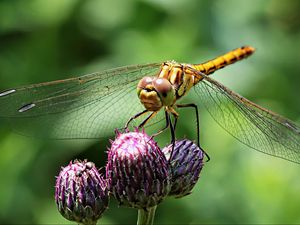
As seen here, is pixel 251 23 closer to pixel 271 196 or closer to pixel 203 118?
pixel 203 118

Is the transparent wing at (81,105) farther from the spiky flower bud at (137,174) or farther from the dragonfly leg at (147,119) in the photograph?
the spiky flower bud at (137,174)

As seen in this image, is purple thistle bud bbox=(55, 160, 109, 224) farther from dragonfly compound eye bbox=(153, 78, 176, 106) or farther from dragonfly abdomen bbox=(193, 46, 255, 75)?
dragonfly abdomen bbox=(193, 46, 255, 75)

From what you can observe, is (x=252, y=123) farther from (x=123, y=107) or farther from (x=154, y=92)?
(x=123, y=107)

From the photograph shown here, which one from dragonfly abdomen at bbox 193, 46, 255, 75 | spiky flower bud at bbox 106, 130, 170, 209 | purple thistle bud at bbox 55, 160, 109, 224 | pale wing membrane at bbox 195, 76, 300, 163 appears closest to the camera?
spiky flower bud at bbox 106, 130, 170, 209

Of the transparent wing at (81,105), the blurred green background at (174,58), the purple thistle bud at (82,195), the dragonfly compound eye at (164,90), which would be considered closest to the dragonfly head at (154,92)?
the dragonfly compound eye at (164,90)

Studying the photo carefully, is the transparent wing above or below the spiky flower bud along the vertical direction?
above

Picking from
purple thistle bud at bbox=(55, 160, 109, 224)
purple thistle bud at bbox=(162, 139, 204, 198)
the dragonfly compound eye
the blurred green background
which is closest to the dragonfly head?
the dragonfly compound eye

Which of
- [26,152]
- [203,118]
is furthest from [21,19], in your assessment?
[203,118]

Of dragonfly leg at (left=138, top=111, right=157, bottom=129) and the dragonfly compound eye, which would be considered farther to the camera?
dragonfly leg at (left=138, top=111, right=157, bottom=129)
